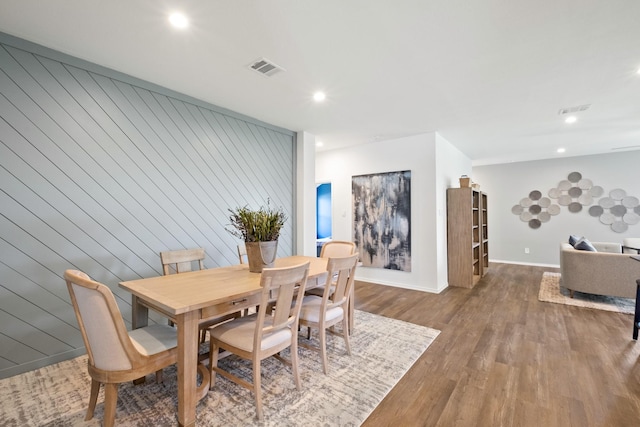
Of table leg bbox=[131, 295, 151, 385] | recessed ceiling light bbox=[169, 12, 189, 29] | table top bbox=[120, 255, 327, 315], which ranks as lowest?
table leg bbox=[131, 295, 151, 385]

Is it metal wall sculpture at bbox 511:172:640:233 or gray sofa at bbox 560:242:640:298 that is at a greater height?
metal wall sculpture at bbox 511:172:640:233

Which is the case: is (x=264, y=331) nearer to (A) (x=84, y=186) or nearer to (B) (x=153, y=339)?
(B) (x=153, y=339)

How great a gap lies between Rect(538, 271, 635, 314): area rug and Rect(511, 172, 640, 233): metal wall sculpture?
2.63m

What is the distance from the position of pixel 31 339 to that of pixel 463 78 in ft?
14.6

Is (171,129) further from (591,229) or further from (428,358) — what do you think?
(591,229)

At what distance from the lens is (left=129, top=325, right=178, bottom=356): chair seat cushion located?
1.63 metres

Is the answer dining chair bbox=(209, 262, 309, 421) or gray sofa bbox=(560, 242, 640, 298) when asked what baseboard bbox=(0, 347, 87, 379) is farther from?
gray sofa bbox=(560, 242, 640, 298)

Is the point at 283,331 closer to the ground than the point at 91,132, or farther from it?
closer to the ground

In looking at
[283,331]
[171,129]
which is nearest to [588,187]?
[283,331]

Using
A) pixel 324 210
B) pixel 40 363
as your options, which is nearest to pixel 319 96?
pixel 40 363

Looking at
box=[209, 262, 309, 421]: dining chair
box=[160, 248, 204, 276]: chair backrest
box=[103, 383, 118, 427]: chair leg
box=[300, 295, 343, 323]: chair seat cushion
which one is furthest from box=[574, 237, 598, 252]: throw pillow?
box=[103, 383, 118, 427]: chair leg

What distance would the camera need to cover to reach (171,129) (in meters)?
3.05

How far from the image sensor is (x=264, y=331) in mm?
1772

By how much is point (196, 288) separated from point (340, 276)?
1.10m
